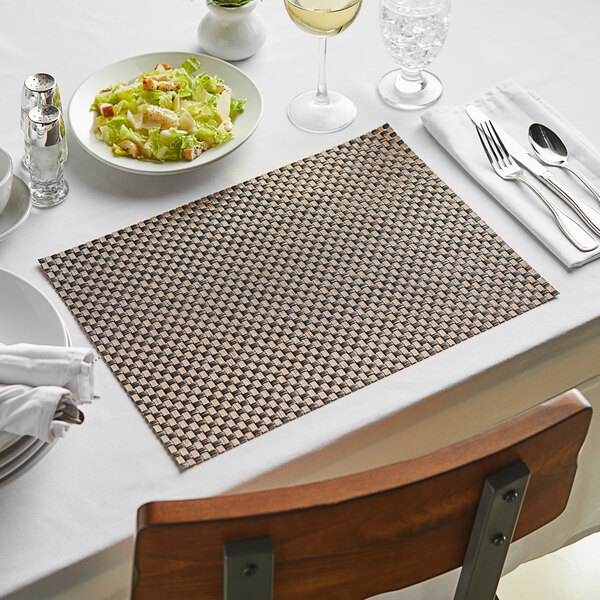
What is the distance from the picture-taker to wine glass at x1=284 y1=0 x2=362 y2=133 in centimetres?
107

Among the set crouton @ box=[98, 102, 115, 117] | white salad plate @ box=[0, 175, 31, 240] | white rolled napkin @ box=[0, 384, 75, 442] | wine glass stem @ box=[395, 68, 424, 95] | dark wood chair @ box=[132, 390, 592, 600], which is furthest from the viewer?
wine glass stem @ box=[395, 68, 424, 95]

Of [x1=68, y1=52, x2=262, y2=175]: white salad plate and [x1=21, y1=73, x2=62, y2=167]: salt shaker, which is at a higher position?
[x1=21, y1=73, x2=62, y2=167]: salt shaker

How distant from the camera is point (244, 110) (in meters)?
1.15

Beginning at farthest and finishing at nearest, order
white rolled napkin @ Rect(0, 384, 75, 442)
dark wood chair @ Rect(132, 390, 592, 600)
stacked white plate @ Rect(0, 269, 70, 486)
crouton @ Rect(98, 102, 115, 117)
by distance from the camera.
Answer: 1. crouton @ Rect(98, 102, 115, 117)
2. stacked white plate @ Rect(0, 269, 70, 486)
3. white rolled napkin @ Rect(0, 384, 75, 442)
4. dark wood chair @ Rect(132, 390, 592, 600)

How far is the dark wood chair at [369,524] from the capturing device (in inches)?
22.1

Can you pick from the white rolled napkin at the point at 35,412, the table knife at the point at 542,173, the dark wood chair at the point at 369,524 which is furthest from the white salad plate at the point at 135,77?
the dark wood chair at the point at 369,524

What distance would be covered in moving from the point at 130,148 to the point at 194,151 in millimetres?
80

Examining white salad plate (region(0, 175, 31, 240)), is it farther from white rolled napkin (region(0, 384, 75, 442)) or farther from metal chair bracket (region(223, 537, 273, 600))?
metal chair bracket (region(223, 537, 273, 600))

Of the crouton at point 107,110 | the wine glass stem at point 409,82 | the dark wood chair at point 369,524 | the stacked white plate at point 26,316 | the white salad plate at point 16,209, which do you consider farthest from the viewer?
the wine glass stem at point 409,82

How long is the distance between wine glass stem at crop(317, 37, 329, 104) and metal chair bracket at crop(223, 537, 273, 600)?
0.76m

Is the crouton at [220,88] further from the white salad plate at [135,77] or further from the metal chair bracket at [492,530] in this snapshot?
the metal chair bracket at [492,530]

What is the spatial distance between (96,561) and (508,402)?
0.46 m

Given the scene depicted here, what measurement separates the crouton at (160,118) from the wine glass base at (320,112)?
0.18m

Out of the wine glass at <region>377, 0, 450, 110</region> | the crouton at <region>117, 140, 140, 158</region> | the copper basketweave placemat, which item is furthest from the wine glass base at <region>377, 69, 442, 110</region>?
the crouton at <region>117, 140, 140, 158</region>
